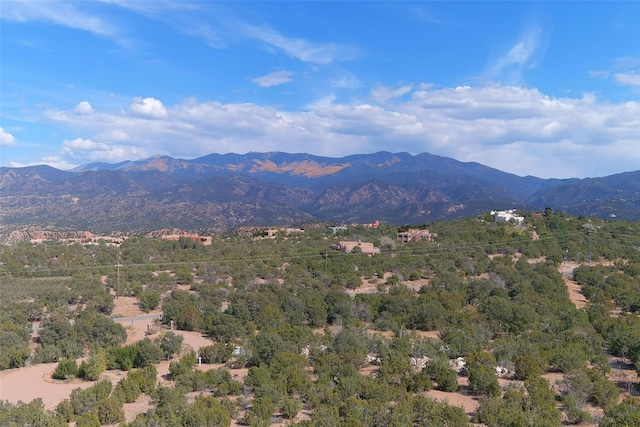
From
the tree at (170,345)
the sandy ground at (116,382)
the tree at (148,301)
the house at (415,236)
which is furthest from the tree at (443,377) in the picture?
the house at (415,236)

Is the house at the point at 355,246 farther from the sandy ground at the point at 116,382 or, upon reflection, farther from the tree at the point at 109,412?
the tree at the point at 109,412

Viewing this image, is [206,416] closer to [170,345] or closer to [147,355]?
[147,355]

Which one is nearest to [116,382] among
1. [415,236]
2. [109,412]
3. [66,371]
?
[66,371]

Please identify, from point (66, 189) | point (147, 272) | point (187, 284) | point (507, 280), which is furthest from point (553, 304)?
point (66, 189)

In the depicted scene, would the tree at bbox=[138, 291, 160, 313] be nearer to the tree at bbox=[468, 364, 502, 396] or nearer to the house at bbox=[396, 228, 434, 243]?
the tree at bbox=[468, 364, 502, 396]

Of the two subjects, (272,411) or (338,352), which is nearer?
(272,411)

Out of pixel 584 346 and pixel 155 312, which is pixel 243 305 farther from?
pixel 584 346
